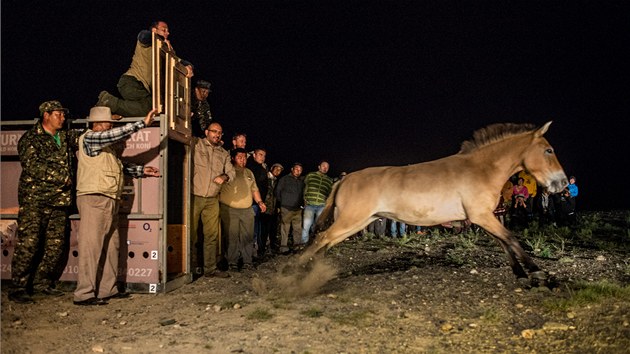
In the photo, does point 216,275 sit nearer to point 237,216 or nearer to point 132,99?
point 237,216

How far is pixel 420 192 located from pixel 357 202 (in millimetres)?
1048

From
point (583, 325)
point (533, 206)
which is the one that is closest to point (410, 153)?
point (533, 206)

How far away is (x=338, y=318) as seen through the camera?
18.7 ft

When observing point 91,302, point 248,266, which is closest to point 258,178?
point 248,266

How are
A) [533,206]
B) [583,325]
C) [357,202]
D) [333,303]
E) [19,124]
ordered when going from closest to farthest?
[583,325] → [333,303] → [19,124] → [357,202] → [533,206]

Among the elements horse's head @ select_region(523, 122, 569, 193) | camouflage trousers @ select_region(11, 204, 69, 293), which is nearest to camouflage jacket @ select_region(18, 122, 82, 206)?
camouflage trousers @ select_region(11, 204, 69, 293)

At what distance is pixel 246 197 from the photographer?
378 inches

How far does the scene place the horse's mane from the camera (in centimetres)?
843

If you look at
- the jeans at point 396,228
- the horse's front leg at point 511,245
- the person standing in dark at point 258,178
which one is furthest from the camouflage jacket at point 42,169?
the jeans at point 396,228

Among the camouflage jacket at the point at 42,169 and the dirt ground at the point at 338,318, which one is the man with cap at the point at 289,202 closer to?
the dirt ground at the point at 338,318

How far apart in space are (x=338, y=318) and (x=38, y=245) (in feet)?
14.7

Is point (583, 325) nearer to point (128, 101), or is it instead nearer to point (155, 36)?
point (155, 36)

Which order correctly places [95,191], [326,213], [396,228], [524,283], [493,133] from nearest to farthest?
[95,191]
[524,283]
[493,133]
[326,213]
[396,228]

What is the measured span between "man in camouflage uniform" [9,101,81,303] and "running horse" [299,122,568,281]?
3.79 metres
